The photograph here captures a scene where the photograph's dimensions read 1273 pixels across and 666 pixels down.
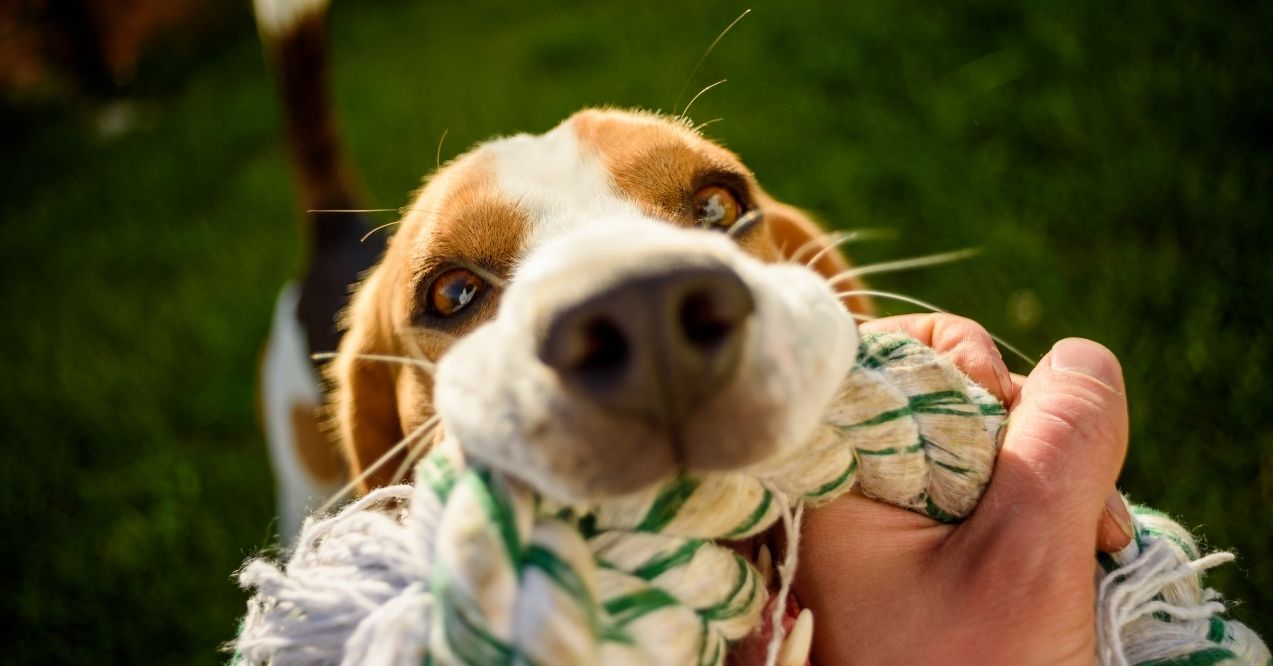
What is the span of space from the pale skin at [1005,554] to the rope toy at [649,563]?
0.16ft

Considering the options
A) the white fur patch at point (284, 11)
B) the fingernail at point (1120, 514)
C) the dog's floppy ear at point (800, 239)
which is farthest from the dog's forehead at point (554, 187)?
the white fur patch at point (284, 11)

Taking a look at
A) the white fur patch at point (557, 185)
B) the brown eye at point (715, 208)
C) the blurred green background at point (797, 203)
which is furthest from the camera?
the blurred green background at point (797, 203)

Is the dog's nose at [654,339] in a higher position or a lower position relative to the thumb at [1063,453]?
higher

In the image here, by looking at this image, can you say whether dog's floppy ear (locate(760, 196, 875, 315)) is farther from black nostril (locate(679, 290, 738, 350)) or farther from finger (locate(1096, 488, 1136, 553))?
black nostril (locate(679, 290, 738, 350))

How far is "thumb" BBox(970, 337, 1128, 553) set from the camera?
125cm

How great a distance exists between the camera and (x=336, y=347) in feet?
10.2

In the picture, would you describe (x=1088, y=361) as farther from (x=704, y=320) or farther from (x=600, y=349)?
(x=600, y=349)

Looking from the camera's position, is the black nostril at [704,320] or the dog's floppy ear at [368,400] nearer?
the black nostril at [704,320]

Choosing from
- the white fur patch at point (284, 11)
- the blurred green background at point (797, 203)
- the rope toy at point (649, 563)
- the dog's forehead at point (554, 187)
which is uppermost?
the white fur patch at point (284, 11)

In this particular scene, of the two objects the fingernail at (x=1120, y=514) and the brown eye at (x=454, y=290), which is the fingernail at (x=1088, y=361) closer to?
the fingernail at (x=1120, y=514)

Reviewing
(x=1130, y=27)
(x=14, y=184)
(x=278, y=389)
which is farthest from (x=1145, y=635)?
(x=14, y=184)

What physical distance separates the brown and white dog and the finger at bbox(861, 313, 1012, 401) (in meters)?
0.27

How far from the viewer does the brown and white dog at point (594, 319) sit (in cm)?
101

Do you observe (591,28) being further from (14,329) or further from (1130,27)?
(14,329)
